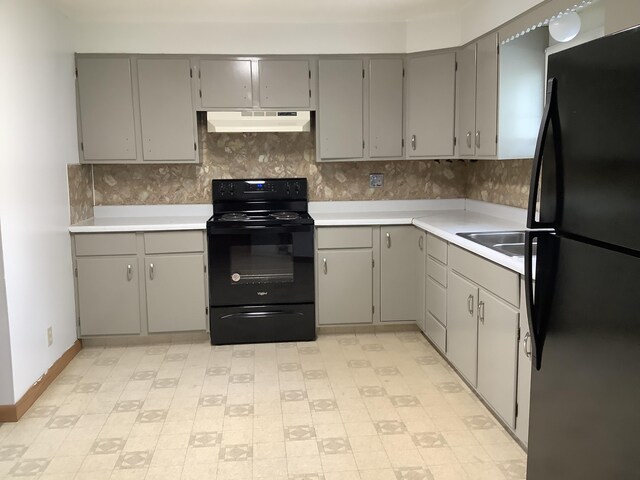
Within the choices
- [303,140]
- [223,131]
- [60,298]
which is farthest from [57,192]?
[303,140]

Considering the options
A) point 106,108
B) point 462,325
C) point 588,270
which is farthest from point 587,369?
point 106,108

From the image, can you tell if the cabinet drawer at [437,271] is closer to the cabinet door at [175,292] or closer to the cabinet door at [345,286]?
the cabinet door at [345,286]

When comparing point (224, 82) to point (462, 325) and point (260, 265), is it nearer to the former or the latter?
point (260, 265)

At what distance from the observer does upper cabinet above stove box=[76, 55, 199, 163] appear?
14.4 feet

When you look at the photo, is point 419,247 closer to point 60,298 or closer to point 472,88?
point 472,88

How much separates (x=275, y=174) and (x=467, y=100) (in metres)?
1.64

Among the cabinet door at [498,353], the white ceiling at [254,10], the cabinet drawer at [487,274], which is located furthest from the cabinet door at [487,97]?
the cabinet door at [498,353]

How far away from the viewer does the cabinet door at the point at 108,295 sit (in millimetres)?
4301

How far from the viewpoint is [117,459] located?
9.12ft

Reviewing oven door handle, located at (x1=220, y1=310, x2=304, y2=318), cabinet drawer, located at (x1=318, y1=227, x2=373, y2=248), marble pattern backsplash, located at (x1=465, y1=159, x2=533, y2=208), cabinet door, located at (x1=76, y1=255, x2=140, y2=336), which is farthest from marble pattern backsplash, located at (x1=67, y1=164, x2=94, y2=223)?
marble pattern backsplash, located at (x1=465, y1=159, x2=533, y2=208)

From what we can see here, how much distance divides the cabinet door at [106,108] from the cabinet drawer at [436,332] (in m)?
2.52

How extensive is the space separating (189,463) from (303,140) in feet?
9.54

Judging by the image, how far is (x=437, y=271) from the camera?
13.2 ft

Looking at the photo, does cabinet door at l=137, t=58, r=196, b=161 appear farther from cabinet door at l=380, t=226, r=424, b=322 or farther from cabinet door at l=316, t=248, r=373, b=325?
cabinet door at l=380, t=226, r=424, b=322
